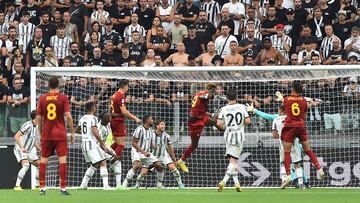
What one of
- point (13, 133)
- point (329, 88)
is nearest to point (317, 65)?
point (329, 88)

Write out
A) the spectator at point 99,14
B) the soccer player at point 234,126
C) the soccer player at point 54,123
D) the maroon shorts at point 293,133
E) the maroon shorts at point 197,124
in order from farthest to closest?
1. the spectator at point 99,14
2. the maroon shorts at point 197,124
3. the maroon shorts at point 293,133
4. the soccer player at point 234,126
5. the soccer player at point 54,123

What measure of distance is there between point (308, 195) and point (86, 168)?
7.62 m

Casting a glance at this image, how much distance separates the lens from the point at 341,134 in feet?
81.3

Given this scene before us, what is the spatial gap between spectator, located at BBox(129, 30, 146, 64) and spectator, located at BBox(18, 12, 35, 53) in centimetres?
294

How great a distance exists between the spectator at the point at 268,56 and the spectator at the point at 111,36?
11.8ft

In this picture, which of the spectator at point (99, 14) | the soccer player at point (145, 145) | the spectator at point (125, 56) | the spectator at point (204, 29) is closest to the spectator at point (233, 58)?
the spectator at point (204, 29)

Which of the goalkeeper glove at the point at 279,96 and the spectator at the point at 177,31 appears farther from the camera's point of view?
the spectator at the point at 177,31

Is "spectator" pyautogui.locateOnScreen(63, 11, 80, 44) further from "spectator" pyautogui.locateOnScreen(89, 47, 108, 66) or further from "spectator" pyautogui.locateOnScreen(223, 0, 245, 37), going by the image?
"spectator" pyautogui.locateOnScreen(223, 0, 245, 37)

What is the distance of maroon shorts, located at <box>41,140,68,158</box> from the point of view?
19.6 meters

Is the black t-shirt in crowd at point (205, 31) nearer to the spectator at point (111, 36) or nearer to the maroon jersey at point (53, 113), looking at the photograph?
the spectator at point (111, 36)

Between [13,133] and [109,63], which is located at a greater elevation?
[109,63]

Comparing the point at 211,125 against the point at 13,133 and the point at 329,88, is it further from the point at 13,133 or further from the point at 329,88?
the point at 13,133

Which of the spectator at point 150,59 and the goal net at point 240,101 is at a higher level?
the spectator at point 150,59

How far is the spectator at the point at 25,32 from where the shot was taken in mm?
29172
